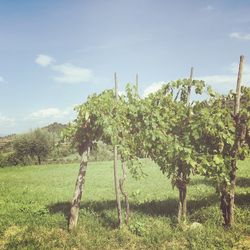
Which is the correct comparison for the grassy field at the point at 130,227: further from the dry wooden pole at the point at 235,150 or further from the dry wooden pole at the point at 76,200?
the dry wooden pole at the point at 235,150

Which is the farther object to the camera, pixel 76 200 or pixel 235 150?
pixel 76 200

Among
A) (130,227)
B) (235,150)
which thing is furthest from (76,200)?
(235,150)

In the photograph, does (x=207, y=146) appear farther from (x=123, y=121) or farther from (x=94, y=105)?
(x=94, y=105)

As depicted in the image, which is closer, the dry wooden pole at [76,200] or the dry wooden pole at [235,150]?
the dry wooden pole at [235,150]

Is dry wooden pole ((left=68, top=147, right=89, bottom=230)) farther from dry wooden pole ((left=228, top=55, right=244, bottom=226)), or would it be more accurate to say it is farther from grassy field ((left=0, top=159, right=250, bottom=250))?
dry wooden pole ((left=228, top=55, right=244, bottom=226))

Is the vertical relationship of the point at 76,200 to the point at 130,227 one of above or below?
above

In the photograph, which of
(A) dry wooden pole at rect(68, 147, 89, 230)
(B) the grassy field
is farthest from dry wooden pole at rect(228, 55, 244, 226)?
(A) dry wooden pole at rect(68, 147, 89, 230)

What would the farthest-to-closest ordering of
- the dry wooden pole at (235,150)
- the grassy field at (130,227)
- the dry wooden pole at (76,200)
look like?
the dry wooden pole at (76,200) → the dry wooden pole at (235,150) → the grassy field at (130,227)

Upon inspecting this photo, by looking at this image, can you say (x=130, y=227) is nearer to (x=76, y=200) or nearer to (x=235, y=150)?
(x=76, y=200)

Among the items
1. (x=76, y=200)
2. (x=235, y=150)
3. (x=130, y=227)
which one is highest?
(x=235, y=150)

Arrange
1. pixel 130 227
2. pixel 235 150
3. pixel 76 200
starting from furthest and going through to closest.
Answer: pixel 76 200 → pixel 235 150 → pixel 130 227

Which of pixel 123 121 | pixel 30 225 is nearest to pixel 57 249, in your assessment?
pixel 30 225

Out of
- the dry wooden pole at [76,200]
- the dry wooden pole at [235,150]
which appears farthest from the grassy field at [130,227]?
the dry wooden pole at [235,150]

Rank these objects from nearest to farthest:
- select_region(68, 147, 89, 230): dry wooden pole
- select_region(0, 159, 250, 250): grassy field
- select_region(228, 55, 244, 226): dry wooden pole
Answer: select_region(0, 159, 250, 250): grassy field → select_region(228, 55, 244, 226): dry wooden pole → select_region(68, 147, 89, 230): dry wooden pole
